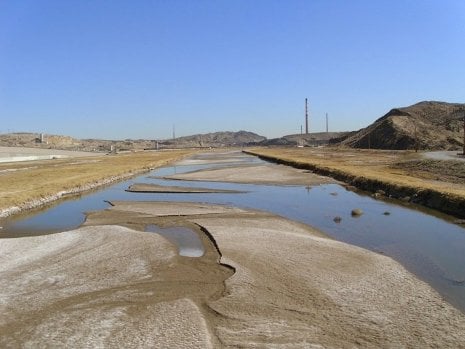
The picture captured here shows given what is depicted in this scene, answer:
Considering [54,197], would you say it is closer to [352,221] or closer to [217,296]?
[352,221]

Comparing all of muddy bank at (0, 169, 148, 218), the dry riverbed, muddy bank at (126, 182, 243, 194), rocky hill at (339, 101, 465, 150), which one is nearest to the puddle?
the dry riverbed

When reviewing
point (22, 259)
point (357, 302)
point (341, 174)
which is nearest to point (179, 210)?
point (22, 259)

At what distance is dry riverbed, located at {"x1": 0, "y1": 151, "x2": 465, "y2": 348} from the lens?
9453mm

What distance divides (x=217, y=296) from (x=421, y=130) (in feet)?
357

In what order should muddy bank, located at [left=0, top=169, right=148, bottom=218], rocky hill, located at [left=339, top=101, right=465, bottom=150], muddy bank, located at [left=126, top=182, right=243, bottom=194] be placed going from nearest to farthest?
muddy bank, located at [left=0, top=169, right=148, bottom=218]
muddy bank, located at [left=126, top=182, right=243, bottom=194]
rocky hill, located at [left=339, top=101, right=465, bottom=150]

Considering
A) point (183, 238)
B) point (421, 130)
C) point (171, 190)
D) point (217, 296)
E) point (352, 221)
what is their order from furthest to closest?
point (421, 130) → point (171, 190) → point (352, 221) → point (183, 238) → point (217, 296)

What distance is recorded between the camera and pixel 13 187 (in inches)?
1406

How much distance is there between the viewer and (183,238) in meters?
19.5

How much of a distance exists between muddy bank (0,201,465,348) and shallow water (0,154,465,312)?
1.26 meters

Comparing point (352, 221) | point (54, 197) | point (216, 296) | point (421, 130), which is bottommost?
point (352, 221)

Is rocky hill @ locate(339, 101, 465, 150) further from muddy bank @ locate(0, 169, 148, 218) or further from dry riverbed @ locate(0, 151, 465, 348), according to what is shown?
dry riverbed @ locate(0, 151, 465, 348)

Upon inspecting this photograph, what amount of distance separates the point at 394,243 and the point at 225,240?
253 inches

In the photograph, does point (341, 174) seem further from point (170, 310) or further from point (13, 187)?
point (170, 310)

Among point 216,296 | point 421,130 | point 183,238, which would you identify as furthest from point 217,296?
point 421,130
